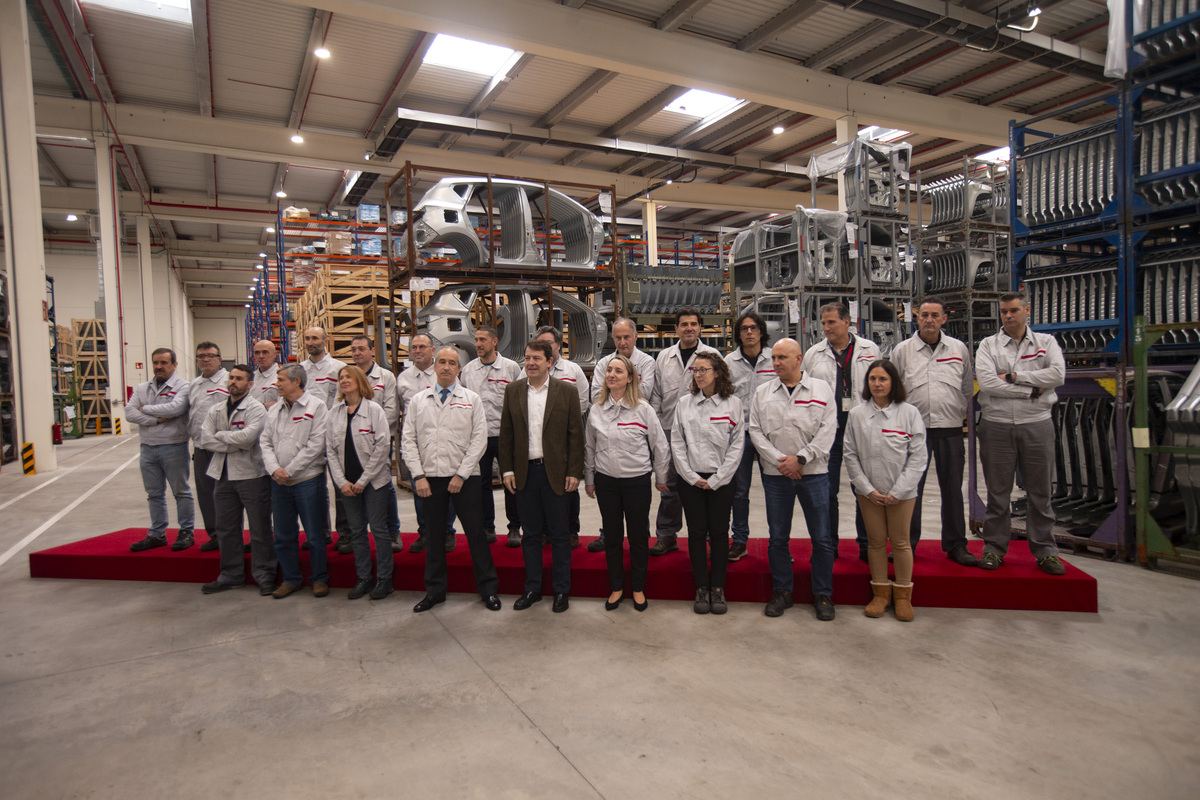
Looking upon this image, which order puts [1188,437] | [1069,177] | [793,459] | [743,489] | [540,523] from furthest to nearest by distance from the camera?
[1069,177] → [1188,437] → [743,489] → [540,523] → [793,459]

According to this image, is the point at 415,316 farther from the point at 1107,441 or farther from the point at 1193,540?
the point at 1193,540

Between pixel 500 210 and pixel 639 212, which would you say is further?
pixel 639 212

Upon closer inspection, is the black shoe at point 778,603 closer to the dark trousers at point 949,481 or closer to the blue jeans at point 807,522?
the blue jeans at point 807,522

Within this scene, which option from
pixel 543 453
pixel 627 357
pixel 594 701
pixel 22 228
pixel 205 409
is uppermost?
pixel 22 228

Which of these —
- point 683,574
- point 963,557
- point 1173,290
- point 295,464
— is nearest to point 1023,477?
point 963,557

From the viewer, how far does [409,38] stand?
10.5 m

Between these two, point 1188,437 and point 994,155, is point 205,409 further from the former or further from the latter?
point 994,155

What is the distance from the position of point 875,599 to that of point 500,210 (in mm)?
6853

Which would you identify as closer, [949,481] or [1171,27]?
[949,481]

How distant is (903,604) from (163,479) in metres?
5.59

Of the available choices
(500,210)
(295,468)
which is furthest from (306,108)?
(295,468)

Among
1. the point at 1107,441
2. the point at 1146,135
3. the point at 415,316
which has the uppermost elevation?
the point at 1146,135

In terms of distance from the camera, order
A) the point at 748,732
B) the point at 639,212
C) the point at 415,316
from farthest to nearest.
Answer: the point at 639,212
the point at 415,316
the point at 748,732

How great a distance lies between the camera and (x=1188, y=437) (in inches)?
188
